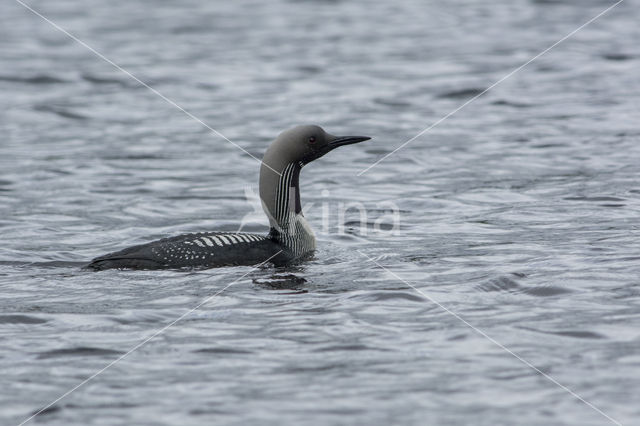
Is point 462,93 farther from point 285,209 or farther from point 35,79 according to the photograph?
point 285,209

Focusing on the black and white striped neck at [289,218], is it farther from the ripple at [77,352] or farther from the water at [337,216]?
the ripple at [77,352]

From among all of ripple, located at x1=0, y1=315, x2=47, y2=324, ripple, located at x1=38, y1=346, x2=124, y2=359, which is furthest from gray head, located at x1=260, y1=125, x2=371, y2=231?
ripple, located at x1=38, y1=346, x2=124, y2=359

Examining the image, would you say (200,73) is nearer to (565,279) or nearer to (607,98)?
(607,98)

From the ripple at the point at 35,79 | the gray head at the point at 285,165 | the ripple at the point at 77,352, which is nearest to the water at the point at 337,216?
the ripple at the point at 77,352

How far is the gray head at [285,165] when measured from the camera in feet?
25.4

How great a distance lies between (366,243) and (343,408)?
3497 millimetres

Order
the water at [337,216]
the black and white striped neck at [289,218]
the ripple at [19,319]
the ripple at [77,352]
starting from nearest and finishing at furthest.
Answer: the water at [337,216]
the ripple at [77,352]
the ripple at [19,319]
the black and white striped neck at [289,218]

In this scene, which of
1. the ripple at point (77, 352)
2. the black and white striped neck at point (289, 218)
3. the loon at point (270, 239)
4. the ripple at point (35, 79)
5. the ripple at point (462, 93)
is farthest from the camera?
the ripple at point (35, 79)

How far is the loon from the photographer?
7.21 m

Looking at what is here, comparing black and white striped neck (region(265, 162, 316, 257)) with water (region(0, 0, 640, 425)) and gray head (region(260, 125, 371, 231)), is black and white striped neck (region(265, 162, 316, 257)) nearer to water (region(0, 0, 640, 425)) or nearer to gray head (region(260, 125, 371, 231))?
gray head (region(260, 125, 371, 231))

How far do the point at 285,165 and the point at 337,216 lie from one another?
1.83 meters

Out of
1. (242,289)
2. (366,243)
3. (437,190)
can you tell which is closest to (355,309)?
(242,289)

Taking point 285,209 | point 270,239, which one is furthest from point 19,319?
point 285,209

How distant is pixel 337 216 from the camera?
375 inches
